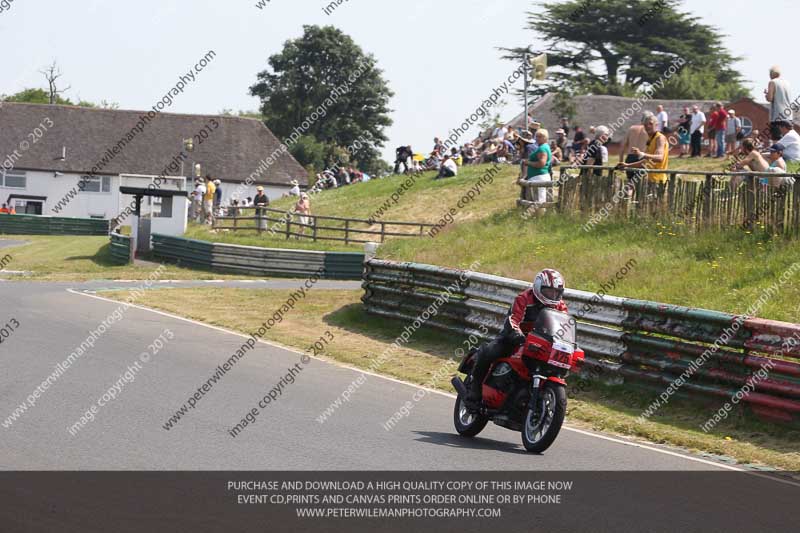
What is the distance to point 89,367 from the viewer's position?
47.0 feet

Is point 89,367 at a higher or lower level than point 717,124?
lower

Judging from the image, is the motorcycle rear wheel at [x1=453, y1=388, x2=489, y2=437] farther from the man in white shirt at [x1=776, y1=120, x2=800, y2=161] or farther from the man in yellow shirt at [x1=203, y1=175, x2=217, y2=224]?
the man in yellow shirt at [x1=203, y1=175, x2=217, y2=224]

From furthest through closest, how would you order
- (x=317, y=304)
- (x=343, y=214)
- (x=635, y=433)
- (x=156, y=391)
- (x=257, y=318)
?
(x=343, y=214)
(x=317, y=304)
(x=257, y=318)
(x=156, y=391)
(x=635, y=433)

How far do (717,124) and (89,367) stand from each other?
957 inches

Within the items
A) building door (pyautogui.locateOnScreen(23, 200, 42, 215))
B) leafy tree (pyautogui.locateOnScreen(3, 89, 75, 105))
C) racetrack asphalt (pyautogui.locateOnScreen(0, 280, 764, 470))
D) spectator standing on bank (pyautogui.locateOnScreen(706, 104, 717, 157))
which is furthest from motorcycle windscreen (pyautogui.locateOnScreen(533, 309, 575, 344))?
leafy tree (pyautogui.locateOnScreen(3, 89, 75, 105))

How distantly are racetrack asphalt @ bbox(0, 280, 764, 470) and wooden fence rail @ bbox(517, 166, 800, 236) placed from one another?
6.40 metres

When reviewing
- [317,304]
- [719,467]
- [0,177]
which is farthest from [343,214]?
[719,467]

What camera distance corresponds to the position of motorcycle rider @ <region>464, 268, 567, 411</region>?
10453mm

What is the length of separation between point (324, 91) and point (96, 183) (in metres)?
24.8

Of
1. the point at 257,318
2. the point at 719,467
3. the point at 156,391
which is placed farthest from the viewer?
the point at 257,318

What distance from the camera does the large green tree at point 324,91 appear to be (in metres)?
92.0

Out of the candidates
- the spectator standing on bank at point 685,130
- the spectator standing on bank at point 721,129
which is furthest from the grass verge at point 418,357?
the spectator standing on bank at point 685,130
